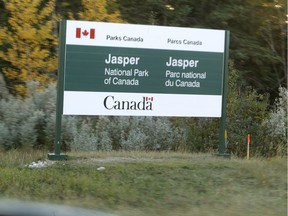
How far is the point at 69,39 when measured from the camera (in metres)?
9.89

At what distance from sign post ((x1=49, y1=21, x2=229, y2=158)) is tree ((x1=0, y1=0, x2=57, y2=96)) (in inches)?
190

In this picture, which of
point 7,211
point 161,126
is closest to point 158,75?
point 161,126

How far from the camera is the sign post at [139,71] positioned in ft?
32.7

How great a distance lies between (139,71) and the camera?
34.1ft

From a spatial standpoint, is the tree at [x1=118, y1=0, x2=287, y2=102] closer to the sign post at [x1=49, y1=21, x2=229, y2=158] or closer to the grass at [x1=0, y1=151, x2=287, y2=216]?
the sign post at [x1=49, y1=21, x2=229, y2=158]

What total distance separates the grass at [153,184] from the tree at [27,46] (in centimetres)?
520

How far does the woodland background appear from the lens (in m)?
12.3


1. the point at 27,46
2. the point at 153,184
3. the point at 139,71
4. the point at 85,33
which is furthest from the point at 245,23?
the point at 153,184

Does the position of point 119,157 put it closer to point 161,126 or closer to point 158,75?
point 158,75

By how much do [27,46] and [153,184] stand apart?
→ 8.41 metres

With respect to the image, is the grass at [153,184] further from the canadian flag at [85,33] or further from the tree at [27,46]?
the tree at [27,46]

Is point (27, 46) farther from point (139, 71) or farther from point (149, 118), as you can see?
point (139, 71)

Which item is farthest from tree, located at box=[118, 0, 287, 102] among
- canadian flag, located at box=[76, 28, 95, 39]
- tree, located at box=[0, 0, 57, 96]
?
canadian flag, located at box=[76, 28, 95, 39]

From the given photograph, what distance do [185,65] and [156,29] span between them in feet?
3.23
